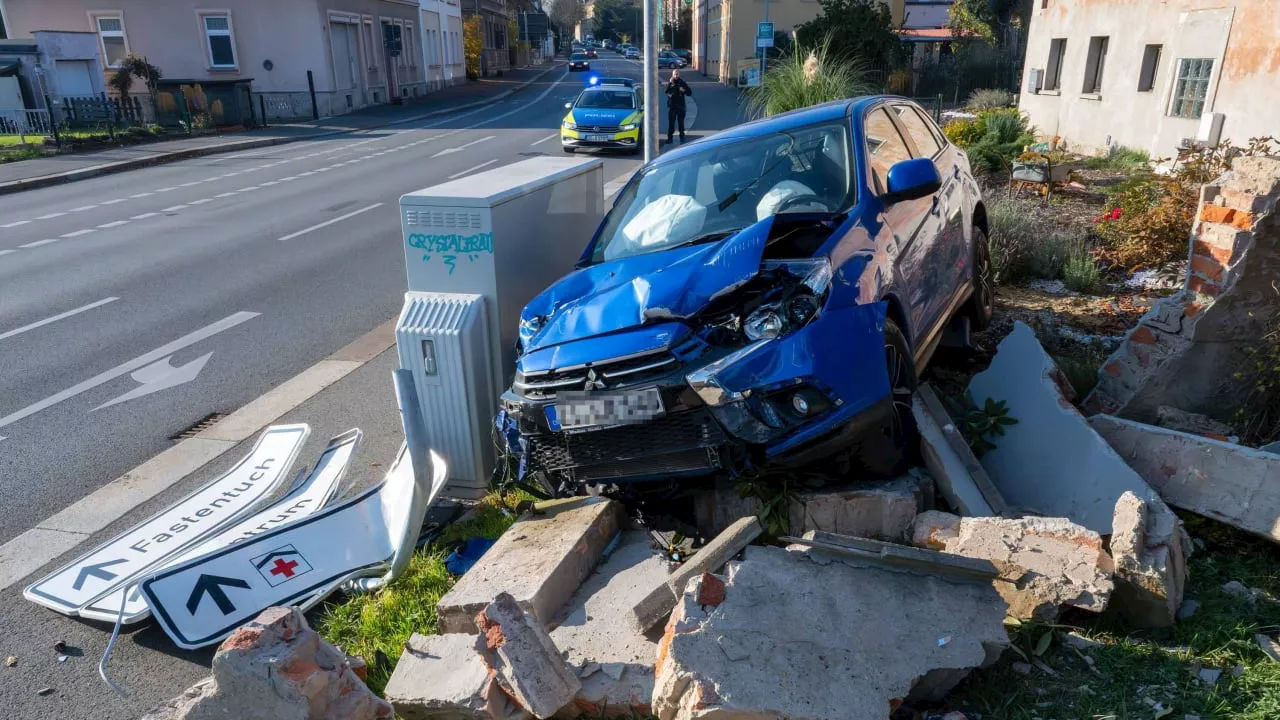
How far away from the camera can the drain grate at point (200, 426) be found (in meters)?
5.60

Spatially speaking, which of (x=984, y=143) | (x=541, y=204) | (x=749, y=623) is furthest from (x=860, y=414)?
(x=984, y=143)

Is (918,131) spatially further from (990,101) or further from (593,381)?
(990,101)

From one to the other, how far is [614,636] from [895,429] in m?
1.49

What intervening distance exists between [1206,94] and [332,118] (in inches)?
1187

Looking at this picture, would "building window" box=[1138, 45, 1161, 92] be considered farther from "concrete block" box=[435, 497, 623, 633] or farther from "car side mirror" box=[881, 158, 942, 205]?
"concrete block" box=[435, 497, 623, 633]

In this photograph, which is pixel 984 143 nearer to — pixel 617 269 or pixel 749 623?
pixel 617 269

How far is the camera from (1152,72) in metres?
15.0

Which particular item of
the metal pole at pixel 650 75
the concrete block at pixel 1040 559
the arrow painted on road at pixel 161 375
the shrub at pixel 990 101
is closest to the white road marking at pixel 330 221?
the arrow painted on road at pixel 161 375

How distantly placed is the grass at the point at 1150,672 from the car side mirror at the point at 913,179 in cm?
210

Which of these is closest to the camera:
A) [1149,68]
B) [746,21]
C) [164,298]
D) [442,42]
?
[164,298]

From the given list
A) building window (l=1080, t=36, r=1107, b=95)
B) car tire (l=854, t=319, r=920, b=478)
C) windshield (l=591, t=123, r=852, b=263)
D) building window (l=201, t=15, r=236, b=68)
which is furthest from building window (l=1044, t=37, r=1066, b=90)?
building window (l=201, t=15, r=236, b=68)

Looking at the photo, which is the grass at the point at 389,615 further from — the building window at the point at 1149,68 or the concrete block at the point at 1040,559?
the building window at the point at 1149,68

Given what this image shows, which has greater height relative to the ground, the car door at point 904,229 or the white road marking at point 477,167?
the car door at point 904,229

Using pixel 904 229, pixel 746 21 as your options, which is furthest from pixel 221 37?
pixel 904 229
